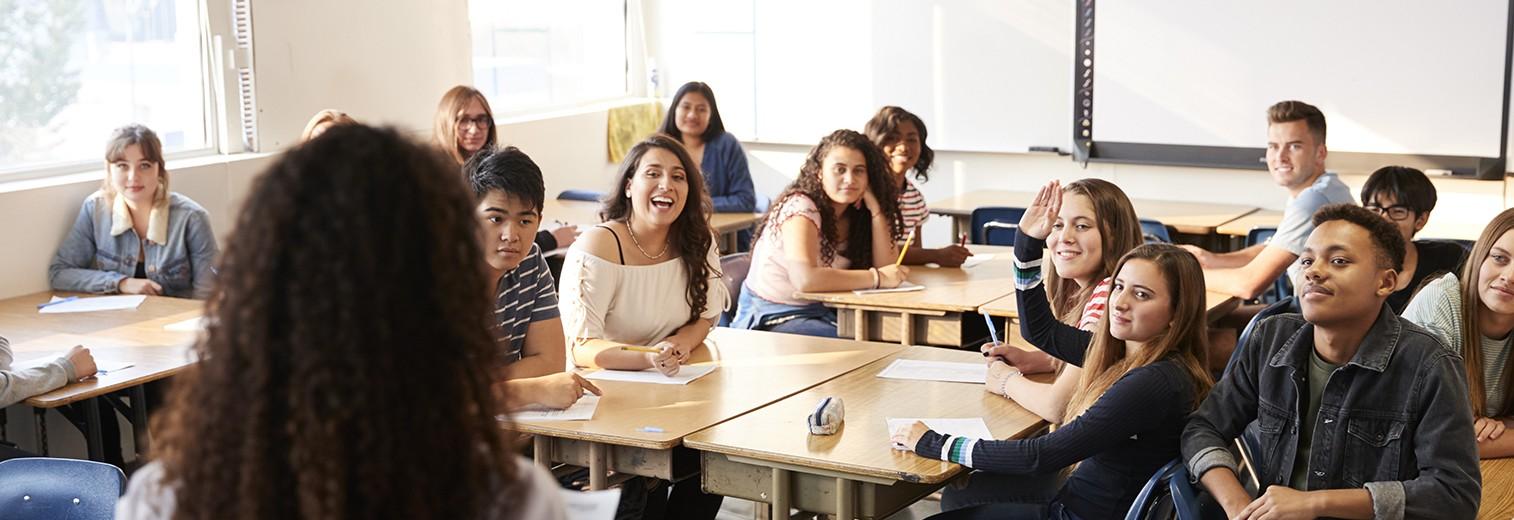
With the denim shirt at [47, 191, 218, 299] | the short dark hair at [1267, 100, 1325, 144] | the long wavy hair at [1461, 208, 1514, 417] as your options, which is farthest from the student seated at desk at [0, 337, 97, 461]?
the short dark hair at [1267, 100, 1325, 144]

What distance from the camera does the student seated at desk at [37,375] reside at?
327 centimetres

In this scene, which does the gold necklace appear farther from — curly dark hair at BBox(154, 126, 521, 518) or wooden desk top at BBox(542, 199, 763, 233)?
curly dark hair at BBox(154, 126, 521, 518)

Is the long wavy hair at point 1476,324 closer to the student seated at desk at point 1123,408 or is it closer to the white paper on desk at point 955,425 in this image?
the student seated at desk at point 1123,408

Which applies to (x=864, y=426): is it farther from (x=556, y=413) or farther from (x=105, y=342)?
(x=105, y=342)

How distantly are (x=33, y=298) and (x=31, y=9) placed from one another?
3.36 feet

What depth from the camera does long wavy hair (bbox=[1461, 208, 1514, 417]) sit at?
2.85m

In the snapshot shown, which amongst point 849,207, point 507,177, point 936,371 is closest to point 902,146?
point 849,207

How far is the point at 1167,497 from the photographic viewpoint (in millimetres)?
2643

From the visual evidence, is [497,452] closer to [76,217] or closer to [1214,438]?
[1214,438]

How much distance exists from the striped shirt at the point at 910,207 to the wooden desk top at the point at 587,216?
101 cm

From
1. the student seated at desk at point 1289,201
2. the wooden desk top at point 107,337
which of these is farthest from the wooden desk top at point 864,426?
the student seated at desk at point 1289,201

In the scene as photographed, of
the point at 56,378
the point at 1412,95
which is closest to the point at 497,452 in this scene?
the point at 56,378

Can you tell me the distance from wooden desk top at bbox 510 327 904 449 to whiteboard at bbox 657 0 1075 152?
13.1 ft

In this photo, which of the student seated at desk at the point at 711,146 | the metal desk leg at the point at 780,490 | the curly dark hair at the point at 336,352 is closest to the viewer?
the curly dark hair at the point at 336,352
